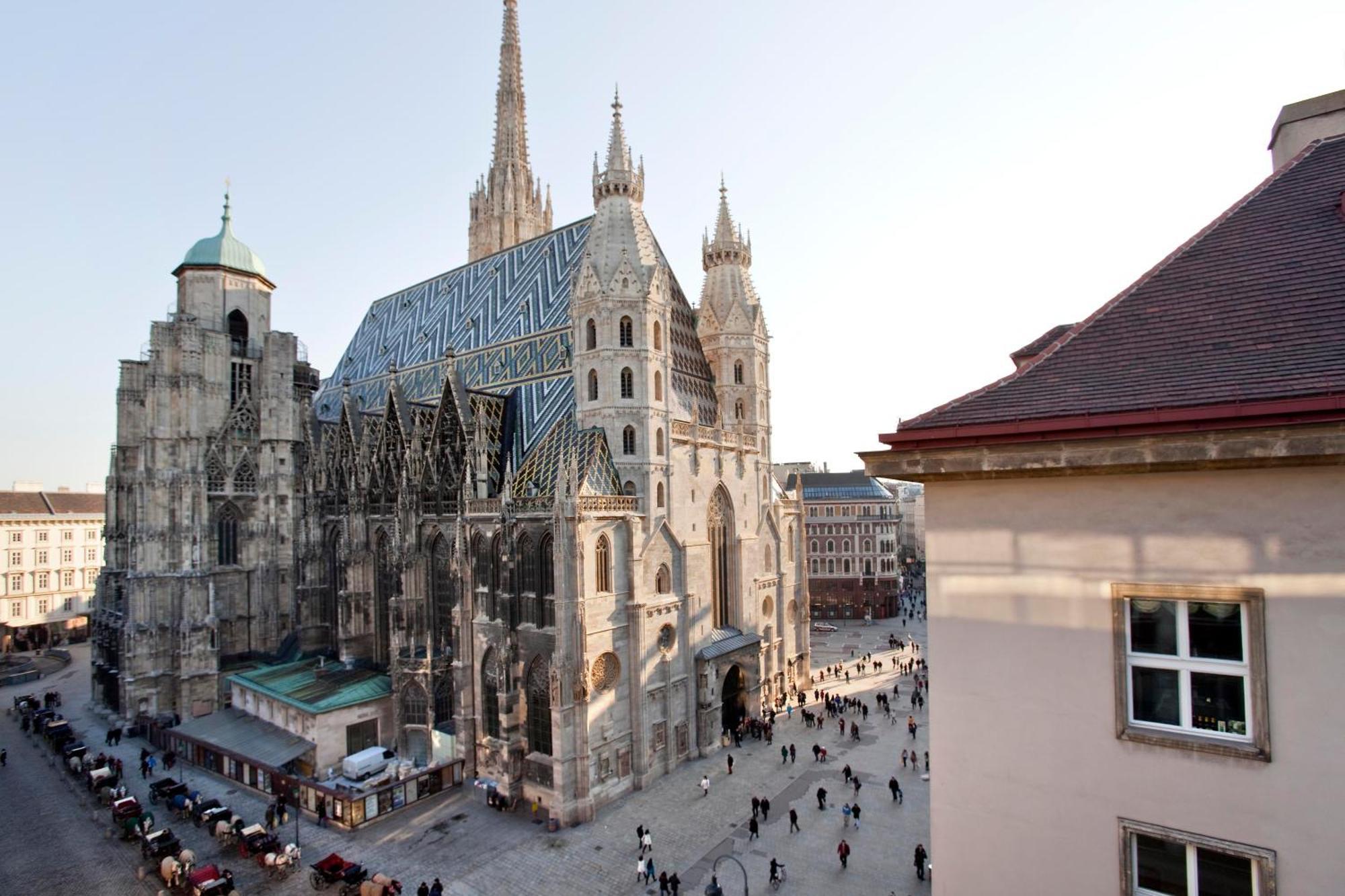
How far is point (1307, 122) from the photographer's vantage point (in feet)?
33.6

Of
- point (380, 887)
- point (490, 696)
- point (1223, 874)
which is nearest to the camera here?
point (1223, 874)

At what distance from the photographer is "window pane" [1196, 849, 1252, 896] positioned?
6.72 m

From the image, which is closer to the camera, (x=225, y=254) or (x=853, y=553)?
(x=225, y=254)

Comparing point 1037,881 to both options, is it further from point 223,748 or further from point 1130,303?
point 223,748

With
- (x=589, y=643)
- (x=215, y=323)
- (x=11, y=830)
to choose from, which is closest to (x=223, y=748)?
(x=11, y=830)

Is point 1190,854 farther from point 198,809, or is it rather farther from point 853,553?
point 853,553

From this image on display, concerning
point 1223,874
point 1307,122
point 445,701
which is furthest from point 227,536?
point 1307,122

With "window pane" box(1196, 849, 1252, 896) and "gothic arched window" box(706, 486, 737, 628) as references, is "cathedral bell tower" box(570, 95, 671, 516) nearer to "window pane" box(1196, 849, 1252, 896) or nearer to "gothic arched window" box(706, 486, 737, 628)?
"gothic arched window" box(706, 486, 737, 628)

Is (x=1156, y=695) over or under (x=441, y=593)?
over

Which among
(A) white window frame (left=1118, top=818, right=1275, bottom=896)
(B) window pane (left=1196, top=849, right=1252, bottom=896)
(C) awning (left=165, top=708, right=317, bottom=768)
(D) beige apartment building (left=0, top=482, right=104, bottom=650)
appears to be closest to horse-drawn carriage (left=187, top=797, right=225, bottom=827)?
(C) awning (left=165, top=708, right=317, bottom=768)

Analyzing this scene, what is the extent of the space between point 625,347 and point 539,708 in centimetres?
1910

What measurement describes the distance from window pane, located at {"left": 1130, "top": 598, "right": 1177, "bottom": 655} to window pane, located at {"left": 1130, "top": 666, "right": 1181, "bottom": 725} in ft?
0.74

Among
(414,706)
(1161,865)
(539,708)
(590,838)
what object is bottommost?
(590,838)

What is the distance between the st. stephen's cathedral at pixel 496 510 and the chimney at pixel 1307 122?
28072mm
